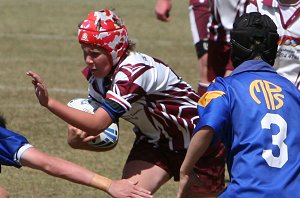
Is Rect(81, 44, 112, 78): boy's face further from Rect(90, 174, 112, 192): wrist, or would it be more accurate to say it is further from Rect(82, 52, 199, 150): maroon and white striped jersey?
Rect(90, 174, 112, 192): wrist

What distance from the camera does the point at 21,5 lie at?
18750 millimetres

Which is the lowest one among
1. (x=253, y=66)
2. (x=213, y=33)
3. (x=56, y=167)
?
(x=213, y=33)

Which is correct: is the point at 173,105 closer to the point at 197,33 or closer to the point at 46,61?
the point at 197,33

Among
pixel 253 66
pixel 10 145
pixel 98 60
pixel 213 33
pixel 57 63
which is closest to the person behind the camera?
pixel 253 66

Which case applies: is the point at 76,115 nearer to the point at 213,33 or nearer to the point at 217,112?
the point at 217,112

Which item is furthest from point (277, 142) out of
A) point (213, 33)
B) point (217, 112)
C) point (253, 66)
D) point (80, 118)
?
point (213, 33)

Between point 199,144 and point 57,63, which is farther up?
point 199,144

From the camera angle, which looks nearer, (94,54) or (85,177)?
(85,177)

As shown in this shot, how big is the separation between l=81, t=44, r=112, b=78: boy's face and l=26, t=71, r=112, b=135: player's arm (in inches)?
13.2

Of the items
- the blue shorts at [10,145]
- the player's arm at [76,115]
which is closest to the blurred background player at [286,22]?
the player's arm at [76,115]

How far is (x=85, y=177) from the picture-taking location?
5.93 meters

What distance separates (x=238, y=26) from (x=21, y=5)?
44.3ft

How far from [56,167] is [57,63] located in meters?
7.97

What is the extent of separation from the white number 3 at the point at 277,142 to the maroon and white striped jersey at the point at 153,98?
62.2 inches
